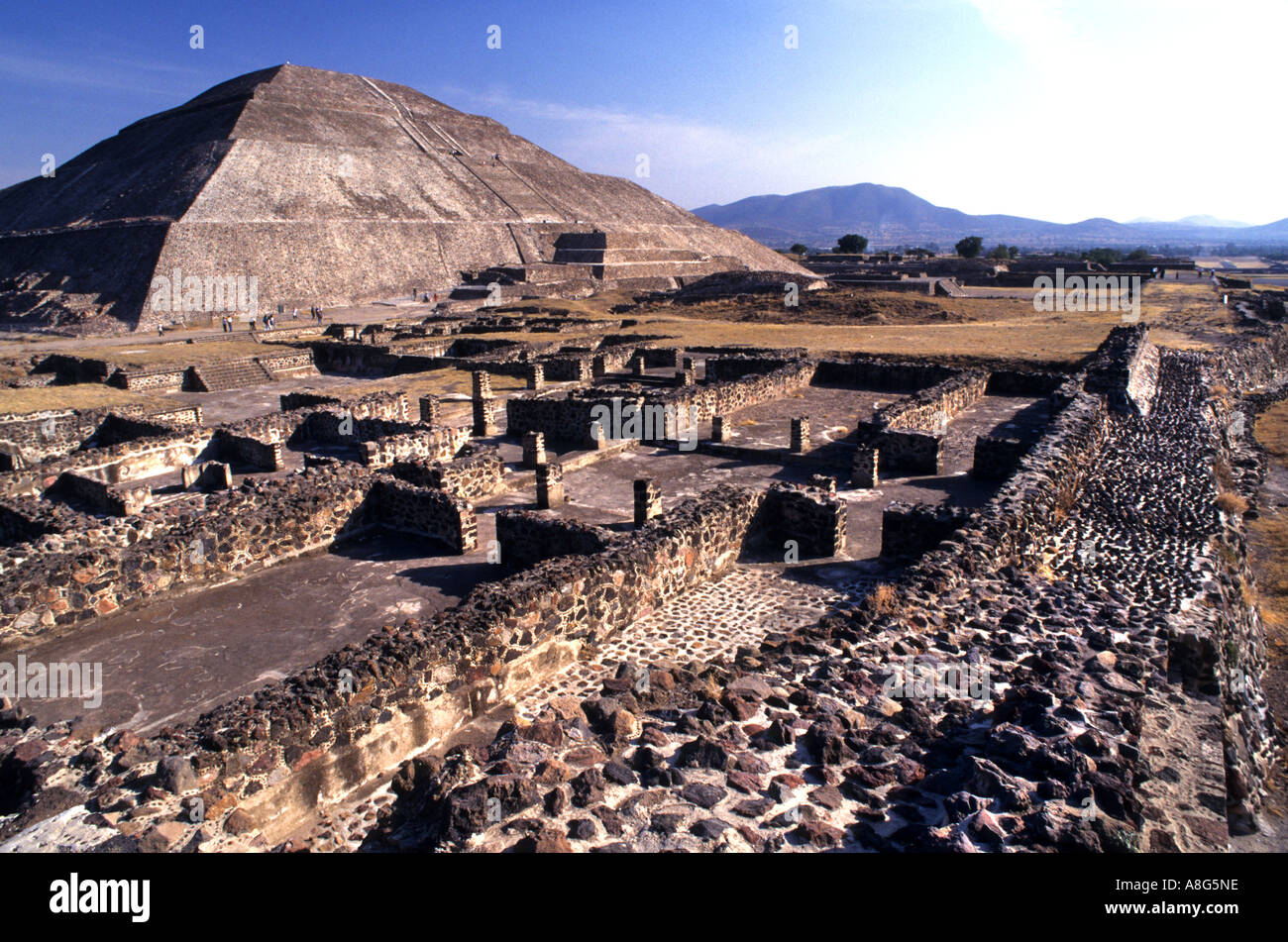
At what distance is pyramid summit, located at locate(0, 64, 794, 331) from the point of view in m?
62.9

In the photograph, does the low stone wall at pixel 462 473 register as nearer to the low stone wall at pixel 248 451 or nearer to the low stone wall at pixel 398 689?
the low stone wall at pixel 248 451

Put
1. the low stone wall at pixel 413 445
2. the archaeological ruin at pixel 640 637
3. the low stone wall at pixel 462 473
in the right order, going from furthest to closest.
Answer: the low stone wall at pixel 413 445, the low stone wall at pixel 462 473, the archaeological ruin at pixel 640 637

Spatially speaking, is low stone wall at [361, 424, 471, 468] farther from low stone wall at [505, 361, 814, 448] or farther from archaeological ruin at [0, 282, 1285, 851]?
low stone wall at [505, 361, 814, 448]

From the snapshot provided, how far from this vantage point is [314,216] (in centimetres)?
7438

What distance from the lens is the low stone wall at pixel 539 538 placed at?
1101 centimetres

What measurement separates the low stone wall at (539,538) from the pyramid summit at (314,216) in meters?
52.8

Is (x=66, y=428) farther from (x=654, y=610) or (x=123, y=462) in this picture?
(x=654, y=610)

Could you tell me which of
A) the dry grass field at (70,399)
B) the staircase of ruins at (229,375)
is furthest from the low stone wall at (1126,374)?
the staircase of ruins at (229,375)

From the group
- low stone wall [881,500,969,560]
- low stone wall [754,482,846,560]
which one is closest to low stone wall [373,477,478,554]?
low stone wall [754,482,846,560]

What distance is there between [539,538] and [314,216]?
74.3 meters

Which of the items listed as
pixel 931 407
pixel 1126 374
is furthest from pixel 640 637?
pixel 1126 374

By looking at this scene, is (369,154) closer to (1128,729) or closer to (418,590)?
(418,590)

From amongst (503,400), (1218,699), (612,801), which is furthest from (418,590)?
(503,400)
